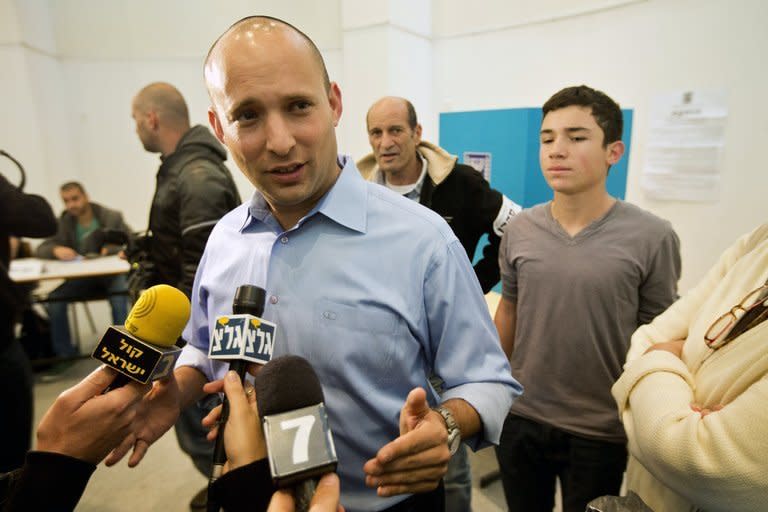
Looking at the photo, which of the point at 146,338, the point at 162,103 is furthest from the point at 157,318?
the point at 162,103

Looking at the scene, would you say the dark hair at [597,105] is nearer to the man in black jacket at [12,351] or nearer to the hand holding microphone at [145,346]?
the hand holding microphone at [145,346]

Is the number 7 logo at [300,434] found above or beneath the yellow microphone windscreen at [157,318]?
beneath

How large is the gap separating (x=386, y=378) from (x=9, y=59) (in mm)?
5546

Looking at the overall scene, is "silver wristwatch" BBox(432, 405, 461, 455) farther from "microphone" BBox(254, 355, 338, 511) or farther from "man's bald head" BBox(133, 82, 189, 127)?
"man's bald head" BBox(133, 82, 189, 127)

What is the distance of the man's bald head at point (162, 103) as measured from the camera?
91.4 inches

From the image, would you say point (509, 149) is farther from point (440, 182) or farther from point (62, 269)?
point (62, 269)

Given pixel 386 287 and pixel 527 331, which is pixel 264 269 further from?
pixel 527 331

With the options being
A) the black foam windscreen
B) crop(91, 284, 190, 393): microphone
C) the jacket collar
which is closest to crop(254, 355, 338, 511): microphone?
the black foam windscreen

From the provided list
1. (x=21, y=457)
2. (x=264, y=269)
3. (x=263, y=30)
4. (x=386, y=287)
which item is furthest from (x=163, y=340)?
(x=21, y=457)

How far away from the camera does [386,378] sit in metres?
0.98

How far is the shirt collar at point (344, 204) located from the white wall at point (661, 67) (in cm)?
319

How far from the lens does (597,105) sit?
1473 mm

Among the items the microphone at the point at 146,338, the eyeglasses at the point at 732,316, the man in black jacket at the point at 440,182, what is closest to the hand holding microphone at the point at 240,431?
the microphone at the point at 146,338

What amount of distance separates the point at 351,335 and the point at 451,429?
0.27 m
